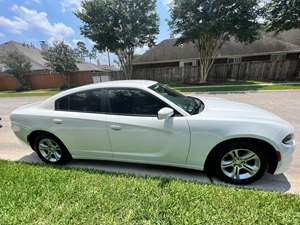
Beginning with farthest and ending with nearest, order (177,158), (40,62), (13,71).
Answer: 1. (40,62)
2. (13,71)
3. (177,158)

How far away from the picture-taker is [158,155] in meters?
3.45

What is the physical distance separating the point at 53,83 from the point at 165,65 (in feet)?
50.2

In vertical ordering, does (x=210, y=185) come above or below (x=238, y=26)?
below

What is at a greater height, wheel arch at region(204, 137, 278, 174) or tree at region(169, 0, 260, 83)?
tree at region(169, 0, 260, 83)

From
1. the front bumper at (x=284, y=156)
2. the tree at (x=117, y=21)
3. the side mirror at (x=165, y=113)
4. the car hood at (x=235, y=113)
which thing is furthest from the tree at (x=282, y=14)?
the side mirror at (x=165, y=113)

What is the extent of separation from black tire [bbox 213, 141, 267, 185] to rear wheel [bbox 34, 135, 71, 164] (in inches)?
108

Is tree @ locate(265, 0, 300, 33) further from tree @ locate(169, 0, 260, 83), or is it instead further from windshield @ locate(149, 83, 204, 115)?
windshield @ locate(149, 83, 204, 115)

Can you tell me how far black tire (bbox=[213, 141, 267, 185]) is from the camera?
10.1 ft

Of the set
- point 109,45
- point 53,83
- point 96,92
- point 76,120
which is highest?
point 109,45

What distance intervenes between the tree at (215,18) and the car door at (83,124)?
16.8 m

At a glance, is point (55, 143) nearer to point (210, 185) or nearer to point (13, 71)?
point (210, 185)

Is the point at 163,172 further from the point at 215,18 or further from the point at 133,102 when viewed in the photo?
the point at 215,18

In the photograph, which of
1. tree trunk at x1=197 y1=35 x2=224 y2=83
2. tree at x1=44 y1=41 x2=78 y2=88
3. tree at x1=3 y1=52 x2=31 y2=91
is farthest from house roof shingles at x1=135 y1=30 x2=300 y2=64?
tree at x1=3 y1=52 x2=31 y2=91

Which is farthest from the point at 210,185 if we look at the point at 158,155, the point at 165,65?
the point at 165,65
